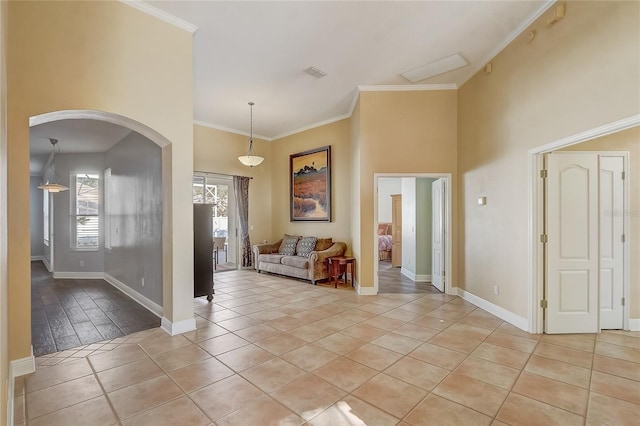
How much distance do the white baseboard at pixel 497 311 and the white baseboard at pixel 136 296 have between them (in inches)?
179

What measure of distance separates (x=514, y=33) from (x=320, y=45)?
2437 millimetres

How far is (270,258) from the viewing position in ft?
23.6

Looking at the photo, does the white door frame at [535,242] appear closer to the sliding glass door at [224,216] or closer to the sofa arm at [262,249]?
the sofa arm at [262,249]

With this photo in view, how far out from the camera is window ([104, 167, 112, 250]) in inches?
267

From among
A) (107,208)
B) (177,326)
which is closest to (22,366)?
(177,326)

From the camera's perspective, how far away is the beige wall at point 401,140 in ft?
17.3

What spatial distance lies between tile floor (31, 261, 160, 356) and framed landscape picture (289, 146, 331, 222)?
4.05m

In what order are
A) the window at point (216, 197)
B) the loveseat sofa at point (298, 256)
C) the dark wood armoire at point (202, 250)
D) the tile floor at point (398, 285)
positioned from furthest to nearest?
1. the window at point (216, 197)
2. the loveseat sofa at point (298, 256)
3. the tile floor at point (398, 285)
4. the dark wood armoire at point (202, 250)

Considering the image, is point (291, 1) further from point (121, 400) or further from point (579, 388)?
point (579, 388)

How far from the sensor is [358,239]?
5.52m

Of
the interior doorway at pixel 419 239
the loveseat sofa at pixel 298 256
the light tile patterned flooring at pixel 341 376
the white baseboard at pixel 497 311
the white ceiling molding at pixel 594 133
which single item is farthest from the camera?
the loveseat sofa at pixel 298 256

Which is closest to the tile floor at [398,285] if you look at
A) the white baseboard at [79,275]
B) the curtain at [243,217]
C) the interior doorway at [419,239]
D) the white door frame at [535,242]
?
the interior doorway at [419,239]

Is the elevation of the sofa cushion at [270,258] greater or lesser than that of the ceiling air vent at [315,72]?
lesser

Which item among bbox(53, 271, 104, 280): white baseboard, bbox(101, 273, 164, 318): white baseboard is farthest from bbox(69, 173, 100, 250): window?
bbox(101, 273, 164, 318): white baseboard
